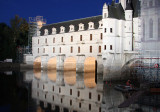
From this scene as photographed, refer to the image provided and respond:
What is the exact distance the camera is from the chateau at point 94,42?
29.8 metres

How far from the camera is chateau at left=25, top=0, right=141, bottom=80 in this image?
29.8 meters

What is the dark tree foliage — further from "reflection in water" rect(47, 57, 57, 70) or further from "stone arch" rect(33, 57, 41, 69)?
"reflection in water" rect(47, 57, 57, 70)

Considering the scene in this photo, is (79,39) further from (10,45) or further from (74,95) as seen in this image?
(10,45)

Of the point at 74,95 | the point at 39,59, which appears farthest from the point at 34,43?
the point at 74,95

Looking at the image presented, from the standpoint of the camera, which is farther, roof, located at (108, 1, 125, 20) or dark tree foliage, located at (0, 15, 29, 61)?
dark tree foliage, located at (0, 15, 29, 61)

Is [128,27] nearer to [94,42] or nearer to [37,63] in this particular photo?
[94,42]

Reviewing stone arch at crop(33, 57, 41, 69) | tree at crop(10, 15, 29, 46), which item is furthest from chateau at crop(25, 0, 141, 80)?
tree at crop(10, 15, 29, 46)

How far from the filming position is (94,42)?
36219 mm

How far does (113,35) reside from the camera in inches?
1180

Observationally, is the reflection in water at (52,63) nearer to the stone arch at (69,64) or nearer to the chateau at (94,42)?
the chateau at (94,42)

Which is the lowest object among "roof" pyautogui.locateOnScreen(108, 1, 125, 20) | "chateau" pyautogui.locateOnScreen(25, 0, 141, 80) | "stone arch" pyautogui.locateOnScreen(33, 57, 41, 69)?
"stone arch" pyautogui.locateOnScreen(33, 57, 41, 69)

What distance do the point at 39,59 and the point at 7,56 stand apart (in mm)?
11629

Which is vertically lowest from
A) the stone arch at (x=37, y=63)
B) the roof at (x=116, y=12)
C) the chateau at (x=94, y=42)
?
the stone arch at (x=37, y=63)

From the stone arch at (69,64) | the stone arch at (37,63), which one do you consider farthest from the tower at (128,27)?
the stone arch at (37,63)
